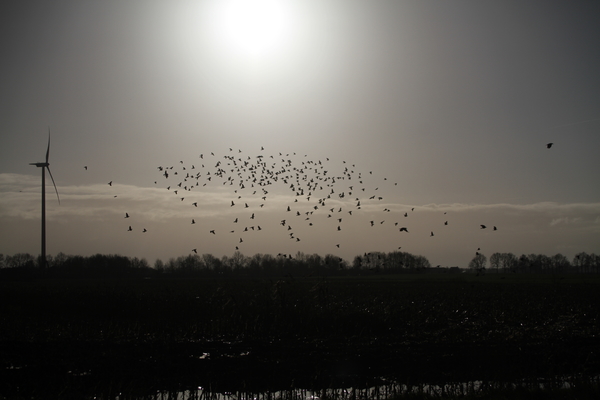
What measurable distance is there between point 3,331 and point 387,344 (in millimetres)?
17076

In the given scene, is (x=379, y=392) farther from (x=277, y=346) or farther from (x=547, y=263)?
(x=547, y=263)

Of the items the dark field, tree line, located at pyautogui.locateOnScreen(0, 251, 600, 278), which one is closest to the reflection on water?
the dark field

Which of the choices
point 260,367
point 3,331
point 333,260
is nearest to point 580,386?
point 260,367

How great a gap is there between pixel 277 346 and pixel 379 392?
6136mm

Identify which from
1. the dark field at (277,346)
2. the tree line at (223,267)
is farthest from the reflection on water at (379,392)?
the tree line at (223,267)

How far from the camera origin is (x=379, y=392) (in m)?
13.4

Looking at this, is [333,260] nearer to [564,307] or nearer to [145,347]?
[564,307]

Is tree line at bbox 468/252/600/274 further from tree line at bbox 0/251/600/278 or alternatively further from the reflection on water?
the reflection on water

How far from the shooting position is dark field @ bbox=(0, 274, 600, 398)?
46.8ft

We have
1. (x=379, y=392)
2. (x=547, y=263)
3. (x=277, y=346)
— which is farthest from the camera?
(x=547, y=263)

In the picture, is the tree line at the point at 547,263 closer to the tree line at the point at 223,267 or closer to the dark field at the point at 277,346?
the tree line at the point at 223,267

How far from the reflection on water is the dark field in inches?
14.1

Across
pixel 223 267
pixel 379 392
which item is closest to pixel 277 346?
pixel 379 392

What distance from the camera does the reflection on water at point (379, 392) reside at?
1256 centimetres
